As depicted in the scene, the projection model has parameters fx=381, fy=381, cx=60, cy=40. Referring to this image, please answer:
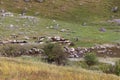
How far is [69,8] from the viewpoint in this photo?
61688 mm

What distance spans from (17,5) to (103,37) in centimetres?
1997

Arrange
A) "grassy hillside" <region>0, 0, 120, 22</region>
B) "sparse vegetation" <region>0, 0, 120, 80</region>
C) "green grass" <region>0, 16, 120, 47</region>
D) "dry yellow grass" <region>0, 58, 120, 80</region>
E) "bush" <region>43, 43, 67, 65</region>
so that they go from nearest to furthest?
→ 1. "dry yellow grass" <region>0, 58, 120, 80</region>
2. "sparse vegetation" <region>0, 0, 120, 80</region>
3. "bush" <region>43, 43, 67, 65</region>
4. "green grass" <region>0, 16, 120, 47</region>
5. "grassy hillside" <region>0, 0, 120, 22</region>

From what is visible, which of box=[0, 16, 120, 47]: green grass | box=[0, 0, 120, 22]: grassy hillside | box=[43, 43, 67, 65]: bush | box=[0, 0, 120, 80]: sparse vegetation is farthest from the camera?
box=[0, 0, 120, 22]: grassy hillside

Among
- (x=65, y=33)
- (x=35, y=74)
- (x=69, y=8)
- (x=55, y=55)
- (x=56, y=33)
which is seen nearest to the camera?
(x=35, y=74)

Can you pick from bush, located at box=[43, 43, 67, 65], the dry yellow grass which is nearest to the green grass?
bush, located at box=[43, 43, 67, 65]

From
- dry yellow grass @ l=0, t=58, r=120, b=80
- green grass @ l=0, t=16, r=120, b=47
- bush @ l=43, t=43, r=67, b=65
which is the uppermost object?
dry yellow grass @ l=0, t=58, r=120, b=80

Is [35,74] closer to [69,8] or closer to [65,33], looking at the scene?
[65,33]

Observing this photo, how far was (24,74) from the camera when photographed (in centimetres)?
1316

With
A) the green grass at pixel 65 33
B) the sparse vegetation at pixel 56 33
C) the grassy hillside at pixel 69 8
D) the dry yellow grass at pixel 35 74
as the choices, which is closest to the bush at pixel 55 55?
the sparse vegetation at pixel 56 33

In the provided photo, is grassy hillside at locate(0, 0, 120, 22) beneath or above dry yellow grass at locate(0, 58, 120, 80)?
beneath

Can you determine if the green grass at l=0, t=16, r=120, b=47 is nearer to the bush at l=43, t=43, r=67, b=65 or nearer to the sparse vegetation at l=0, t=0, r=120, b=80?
the sparse vegetation at l=0, t=0, r=120, b=80

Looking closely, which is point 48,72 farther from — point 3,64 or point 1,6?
point 1,6

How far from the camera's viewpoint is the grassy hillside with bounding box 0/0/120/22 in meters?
58.9

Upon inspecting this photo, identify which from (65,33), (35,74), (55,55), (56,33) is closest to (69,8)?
(65,33)
